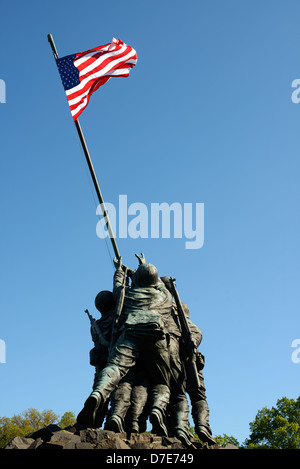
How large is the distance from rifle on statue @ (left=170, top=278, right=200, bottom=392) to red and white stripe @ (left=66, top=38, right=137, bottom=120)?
18.1ft

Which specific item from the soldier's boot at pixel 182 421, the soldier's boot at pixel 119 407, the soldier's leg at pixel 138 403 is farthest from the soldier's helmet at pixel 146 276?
the soldier's boot at pixel 182 421

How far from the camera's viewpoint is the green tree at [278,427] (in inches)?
912

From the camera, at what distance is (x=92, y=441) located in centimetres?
810

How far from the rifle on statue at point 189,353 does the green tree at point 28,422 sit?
17.8 meters

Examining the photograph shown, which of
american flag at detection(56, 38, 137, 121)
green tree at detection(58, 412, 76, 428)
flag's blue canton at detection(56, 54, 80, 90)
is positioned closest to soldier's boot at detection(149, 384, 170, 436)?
american flag at detection(56, 38, 137, 121)

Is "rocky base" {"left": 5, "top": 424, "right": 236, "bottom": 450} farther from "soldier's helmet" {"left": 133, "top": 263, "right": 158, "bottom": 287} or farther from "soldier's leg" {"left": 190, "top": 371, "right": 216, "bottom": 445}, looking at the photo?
"soldier's helmet" {"left": 133, "top": 263, "right": 158, "bottom": 287}

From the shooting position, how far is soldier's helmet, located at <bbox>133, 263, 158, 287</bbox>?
11.7 m

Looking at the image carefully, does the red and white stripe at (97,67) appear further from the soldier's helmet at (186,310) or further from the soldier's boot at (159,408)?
the soldier's boot at (159,408)
